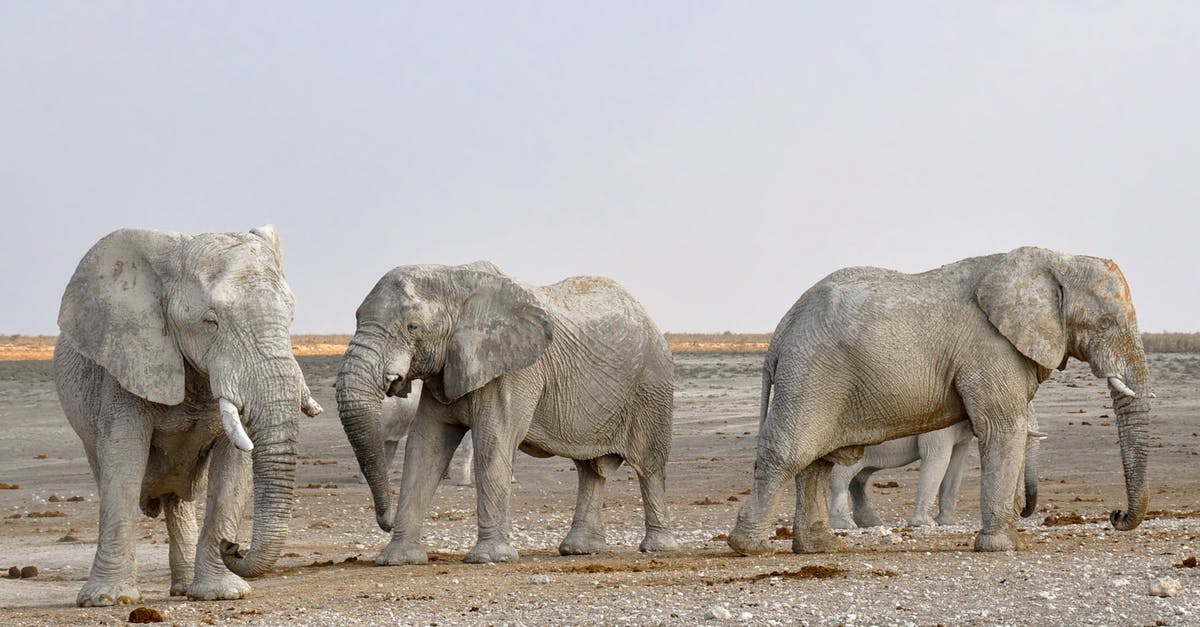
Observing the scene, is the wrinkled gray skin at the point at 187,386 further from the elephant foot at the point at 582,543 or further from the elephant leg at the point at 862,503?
the elephant leg at the point at 862,503

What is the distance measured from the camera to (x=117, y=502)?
12133 millimetres

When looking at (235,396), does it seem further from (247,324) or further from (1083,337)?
(1083,337)

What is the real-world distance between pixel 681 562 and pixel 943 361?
2717 mm

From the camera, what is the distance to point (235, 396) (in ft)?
37.7

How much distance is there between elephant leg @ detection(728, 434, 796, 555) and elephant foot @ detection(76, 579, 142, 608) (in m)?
5.11

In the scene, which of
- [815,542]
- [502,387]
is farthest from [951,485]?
[502,387]

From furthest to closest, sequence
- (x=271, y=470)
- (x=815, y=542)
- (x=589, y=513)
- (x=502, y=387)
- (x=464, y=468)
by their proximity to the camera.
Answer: (x=464, y=468)
(x=589, y=513)
(x=502, y=387)
(x=815, y=542)
(x=271, y=470)

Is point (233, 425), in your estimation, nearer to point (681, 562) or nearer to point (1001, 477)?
point (681, 562)

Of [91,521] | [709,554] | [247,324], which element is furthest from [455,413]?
[91,521]

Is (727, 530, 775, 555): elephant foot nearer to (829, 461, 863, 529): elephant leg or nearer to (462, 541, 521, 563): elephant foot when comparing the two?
(462, 541, 521, 563): elephant foot

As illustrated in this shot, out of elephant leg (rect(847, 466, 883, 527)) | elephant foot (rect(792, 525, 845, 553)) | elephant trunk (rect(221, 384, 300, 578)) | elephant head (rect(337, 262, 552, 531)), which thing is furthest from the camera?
elephant leg (rect(847, 466, 883, 527))

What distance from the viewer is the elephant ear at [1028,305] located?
15.1 m

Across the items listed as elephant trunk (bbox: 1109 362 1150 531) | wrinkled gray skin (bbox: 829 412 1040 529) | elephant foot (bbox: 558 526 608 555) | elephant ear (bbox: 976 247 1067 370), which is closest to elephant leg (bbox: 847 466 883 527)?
wrinkled gray skin (bbox: 829 412 1040 529)

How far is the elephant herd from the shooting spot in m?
12.3
